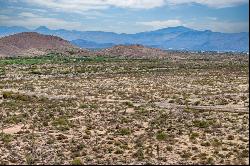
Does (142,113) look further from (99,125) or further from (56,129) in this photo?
(56,129)

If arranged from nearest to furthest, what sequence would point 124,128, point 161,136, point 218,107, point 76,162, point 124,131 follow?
point 76,162
point 161,136
point 124,131
point 124,128
point 218,107

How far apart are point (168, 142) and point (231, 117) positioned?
10.1 metres

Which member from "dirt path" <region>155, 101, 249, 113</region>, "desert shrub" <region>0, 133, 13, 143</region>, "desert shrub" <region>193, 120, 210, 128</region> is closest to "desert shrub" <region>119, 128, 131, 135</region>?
"desert shrub" <region>193, 120, 210, 128</region>

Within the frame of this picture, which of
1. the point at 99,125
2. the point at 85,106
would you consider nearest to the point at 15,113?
the point at 85,106

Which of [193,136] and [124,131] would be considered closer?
[193,136]

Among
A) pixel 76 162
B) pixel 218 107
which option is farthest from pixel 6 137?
pixel 218 107

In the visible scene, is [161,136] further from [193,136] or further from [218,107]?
[218,107]

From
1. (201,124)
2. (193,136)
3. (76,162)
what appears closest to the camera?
(76,162)

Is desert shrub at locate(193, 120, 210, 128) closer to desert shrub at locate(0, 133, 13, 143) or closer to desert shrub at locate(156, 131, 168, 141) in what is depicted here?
desert shrub at locate(156, 131, 168, 141)

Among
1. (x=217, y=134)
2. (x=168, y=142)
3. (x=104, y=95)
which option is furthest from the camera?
(x=104, y=95)

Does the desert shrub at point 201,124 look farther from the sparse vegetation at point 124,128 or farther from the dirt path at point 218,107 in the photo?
the dirt path at point 218,107

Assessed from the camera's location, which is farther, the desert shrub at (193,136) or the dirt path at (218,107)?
the dirt path at (218,107)

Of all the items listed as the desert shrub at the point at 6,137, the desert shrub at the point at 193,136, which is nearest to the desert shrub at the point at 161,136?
the desert shrub at the point at 193,136

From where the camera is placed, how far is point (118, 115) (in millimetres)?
36688
